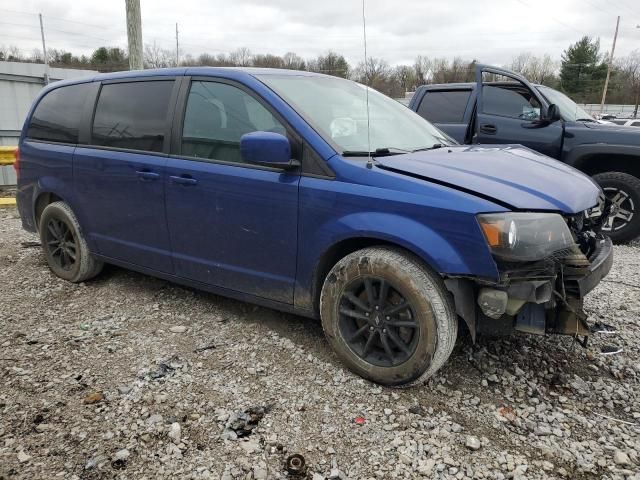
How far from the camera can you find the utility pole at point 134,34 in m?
9.23

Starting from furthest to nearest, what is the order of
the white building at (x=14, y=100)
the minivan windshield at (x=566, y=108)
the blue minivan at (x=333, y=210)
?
the white building at (x=14, y=100), the minivan windshield at (x=566, y=108), the blue minivan at (x=333, y=210)

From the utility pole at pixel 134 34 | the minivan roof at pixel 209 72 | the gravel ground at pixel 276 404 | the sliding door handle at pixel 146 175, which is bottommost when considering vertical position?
the gravel ground at pixel 276 404

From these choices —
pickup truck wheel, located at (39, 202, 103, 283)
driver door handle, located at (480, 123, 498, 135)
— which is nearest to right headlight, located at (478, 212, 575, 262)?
pickup truck wheel, located at (39, 202, 103, 283)

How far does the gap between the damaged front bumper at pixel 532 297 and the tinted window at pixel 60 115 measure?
3.34m

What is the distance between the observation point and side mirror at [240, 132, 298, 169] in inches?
109

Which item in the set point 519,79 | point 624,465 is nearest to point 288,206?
point 624,465

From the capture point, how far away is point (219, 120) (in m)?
3.28

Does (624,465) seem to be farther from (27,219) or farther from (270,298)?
(27,219)

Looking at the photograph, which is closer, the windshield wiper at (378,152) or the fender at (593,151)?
the windshield wiper at (378,152)

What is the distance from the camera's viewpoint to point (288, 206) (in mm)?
2914

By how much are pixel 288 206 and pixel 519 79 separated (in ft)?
14.5

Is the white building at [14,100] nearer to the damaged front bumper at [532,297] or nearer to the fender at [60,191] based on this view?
the fender at [60,191]

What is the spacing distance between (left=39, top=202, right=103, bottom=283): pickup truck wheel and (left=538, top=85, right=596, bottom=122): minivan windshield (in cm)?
546

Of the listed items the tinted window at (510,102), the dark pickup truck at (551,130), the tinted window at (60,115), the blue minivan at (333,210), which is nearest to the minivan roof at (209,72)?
the blue minivan at (333,210)
